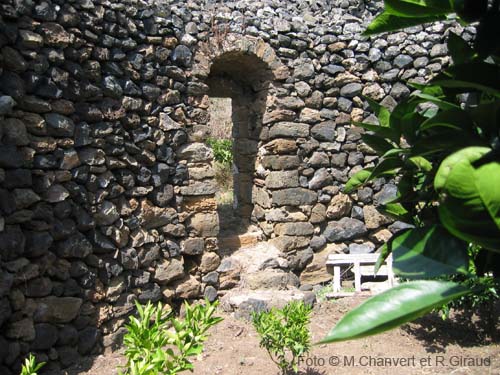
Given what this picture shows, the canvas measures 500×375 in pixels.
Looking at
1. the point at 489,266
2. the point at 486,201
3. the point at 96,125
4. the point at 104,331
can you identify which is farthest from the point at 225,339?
the point at 486,201

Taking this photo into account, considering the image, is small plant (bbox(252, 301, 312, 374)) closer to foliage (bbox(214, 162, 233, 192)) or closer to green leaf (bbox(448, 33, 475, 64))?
green leaf (bbox(448, 33, 475, 64))

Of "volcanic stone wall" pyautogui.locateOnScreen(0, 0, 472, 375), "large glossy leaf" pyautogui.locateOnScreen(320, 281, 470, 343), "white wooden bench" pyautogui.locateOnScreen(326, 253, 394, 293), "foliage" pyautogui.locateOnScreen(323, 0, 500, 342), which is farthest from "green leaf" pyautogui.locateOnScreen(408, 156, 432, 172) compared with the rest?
"white wooden bench" pyautogui.locateOnScreen(326, 253, 394, 293)

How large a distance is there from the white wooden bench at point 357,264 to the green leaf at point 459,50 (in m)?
4.31

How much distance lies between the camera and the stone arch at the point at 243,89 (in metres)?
4.66

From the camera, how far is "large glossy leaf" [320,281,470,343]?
2.07 feet

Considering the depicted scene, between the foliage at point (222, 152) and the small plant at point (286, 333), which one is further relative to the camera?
the foliage at point (222, 152)

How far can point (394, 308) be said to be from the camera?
658 millimetres

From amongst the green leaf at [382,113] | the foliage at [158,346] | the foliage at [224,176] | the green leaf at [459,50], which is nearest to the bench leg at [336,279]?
the foliage at [158,346]

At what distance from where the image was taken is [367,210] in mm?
5434

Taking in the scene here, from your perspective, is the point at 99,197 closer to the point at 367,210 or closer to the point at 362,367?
the point at 362,367

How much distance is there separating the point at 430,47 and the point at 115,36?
3.55 meters

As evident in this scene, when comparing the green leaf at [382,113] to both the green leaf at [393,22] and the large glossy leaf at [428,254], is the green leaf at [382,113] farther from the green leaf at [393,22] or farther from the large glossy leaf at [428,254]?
the large glossy leaf at [428,254]

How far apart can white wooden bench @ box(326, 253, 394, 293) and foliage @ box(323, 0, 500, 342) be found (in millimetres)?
4006

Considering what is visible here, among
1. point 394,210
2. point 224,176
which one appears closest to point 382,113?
point 394,210
